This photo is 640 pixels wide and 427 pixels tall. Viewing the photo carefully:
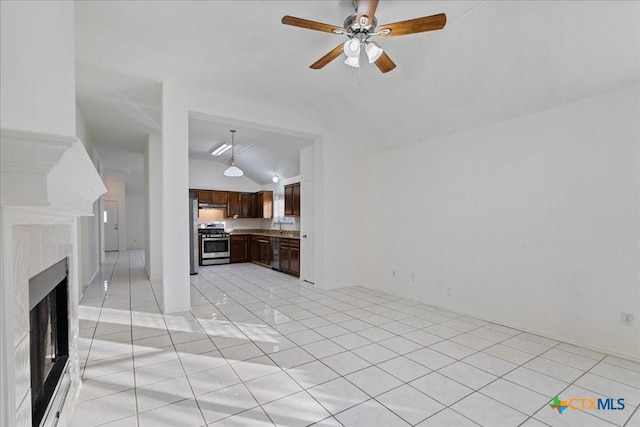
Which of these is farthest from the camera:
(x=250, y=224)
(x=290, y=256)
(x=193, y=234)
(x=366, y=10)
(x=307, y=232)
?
(x=250, y=224)

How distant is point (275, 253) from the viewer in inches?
287

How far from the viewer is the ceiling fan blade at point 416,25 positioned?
7.13ft

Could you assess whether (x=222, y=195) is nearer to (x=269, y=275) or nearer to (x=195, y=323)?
(x=269, y=275)

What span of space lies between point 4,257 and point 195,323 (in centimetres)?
301

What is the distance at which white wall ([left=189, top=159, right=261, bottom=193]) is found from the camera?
334 inches

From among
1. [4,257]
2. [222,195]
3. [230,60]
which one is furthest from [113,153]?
[4,257]

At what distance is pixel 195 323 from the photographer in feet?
11.8

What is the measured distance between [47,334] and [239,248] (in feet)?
22.7

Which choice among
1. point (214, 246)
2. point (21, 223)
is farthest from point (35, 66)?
point (214, 246)

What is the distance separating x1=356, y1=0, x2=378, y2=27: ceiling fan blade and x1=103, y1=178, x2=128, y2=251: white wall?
1207 cm

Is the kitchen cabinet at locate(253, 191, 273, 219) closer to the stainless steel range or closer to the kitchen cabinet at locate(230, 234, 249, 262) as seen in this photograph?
the kitchen cabinet at locate(230, 234, 249, 262)

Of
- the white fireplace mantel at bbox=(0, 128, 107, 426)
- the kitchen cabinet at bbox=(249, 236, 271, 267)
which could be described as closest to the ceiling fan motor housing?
the white fireplace mantel at bbox=(0, 128, 107, 426)

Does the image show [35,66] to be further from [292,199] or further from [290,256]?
[292,199]

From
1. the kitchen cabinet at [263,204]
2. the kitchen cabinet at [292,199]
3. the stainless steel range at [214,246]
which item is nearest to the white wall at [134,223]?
the stainless steel range at [214,246]
